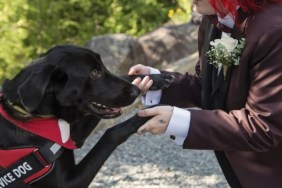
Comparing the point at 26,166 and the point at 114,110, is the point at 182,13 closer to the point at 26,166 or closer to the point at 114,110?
the point at 114,110

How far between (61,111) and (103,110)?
216 millimetres

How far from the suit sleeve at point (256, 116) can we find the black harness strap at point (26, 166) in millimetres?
583

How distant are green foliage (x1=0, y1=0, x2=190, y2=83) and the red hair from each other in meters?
3.80

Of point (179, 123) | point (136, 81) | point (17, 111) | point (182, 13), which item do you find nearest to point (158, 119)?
point (179, 123)

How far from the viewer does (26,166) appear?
2.47 meters

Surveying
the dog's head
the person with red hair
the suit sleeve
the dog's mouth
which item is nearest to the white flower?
the person with red hair

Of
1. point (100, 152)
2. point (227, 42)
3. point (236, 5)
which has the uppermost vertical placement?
point (236, 5)

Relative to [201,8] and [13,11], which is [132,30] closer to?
[13,11]

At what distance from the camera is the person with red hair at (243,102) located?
2.35 metres

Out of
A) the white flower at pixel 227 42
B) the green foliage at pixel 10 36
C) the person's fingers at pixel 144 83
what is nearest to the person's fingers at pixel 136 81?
the person's fingers at pixel 144 83

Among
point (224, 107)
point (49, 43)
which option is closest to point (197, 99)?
point (224, 107)

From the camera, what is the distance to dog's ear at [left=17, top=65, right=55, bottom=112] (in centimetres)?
240

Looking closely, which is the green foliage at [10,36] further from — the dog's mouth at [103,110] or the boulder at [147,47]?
the dog's mouth at [103,110]

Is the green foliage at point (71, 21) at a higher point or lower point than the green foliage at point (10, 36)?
lower
